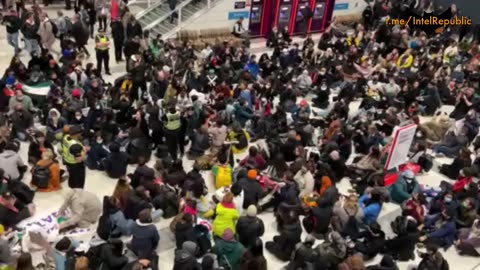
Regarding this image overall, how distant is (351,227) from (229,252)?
A: 242 centimetres

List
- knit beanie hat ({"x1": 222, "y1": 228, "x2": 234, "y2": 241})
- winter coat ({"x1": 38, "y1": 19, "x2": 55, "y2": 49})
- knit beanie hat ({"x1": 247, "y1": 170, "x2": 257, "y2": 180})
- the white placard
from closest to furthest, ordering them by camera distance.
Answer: knit beanie hat ({"x1": 222, "y1": 228, "x2": 234, "y2": 241}) → knit beanie hat ({"x1": 247, "y1": 170, "x2": 257, "y2": 180}) → the white placard → winter coat ({"x1": 38, "y1": 19, "x2": 55, "y2": 49})

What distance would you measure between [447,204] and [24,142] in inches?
351

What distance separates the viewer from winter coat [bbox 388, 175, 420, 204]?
1285cm

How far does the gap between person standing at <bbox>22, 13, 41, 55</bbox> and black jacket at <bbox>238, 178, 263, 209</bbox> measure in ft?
26.3

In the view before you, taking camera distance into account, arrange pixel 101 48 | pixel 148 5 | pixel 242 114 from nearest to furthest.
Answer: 1. pixel 242 114
2. pixel 101 48
3. pixel 148 5

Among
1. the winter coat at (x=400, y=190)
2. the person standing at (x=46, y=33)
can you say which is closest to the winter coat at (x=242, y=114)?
the winter coat at (x=400, y=190)

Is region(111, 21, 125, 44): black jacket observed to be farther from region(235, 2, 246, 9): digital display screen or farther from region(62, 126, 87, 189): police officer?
region(62, 126, 87, 189): police officer

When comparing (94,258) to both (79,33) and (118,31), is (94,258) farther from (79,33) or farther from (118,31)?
(118,31)

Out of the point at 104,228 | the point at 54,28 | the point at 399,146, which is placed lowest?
the point at 104,228

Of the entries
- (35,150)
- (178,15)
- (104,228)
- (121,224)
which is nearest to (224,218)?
(121,224)

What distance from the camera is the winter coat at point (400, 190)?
12.9 metres

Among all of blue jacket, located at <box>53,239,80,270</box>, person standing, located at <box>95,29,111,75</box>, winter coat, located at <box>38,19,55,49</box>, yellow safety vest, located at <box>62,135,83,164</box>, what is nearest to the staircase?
person standing, located at <box>95,29,111,75</box>

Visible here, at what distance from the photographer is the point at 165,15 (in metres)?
20.7

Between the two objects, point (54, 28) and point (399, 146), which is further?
point (54, 28)
